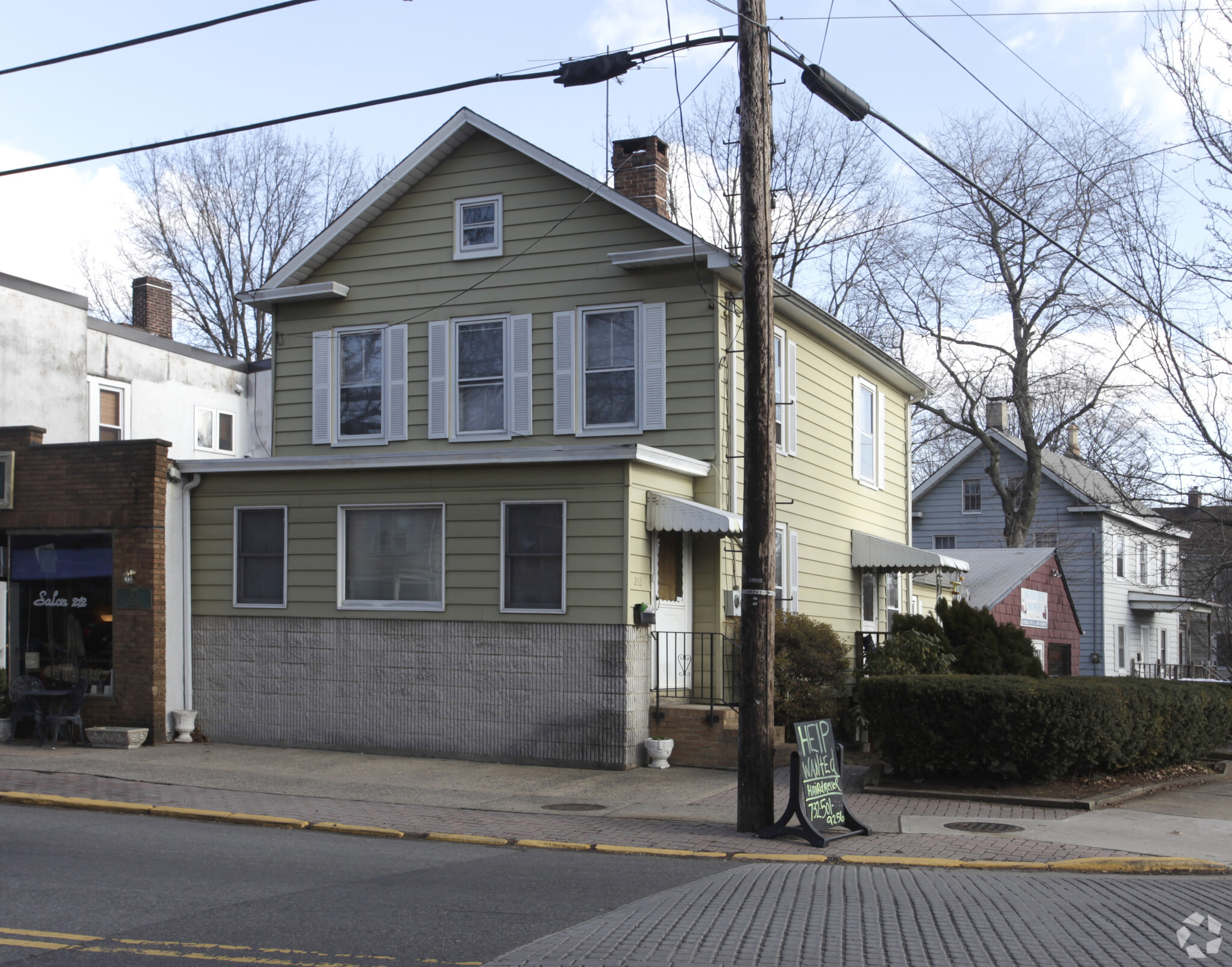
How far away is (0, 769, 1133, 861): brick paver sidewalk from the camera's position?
10339 millimetres

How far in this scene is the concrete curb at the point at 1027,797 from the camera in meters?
12.5

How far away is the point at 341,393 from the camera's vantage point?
63.6ft

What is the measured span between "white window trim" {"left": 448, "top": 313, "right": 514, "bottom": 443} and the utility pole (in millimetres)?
7186

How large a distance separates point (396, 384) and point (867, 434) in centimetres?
905

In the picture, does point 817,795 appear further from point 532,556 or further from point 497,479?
point 497,479

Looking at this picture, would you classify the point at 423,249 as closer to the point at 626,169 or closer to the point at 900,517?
the point at 626,169

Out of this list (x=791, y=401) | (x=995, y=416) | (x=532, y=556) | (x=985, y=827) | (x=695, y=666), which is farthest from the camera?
(x=995, y=416)

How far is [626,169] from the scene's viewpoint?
18.9 meters

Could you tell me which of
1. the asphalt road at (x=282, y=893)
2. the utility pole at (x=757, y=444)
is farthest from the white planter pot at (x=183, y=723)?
the utility pole at (x=757, y=444)

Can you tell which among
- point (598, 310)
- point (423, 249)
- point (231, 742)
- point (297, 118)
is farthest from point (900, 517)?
point (297, 118)

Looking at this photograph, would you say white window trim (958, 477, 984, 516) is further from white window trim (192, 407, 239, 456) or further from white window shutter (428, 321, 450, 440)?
white window shutter (428, 321, 450, 440)

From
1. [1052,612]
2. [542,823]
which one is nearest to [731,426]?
[542,823]

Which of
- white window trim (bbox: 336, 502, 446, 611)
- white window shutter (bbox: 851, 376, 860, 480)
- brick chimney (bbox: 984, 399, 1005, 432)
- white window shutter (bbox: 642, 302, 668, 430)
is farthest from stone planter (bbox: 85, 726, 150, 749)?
brick chimney (bbox: 984, 399, 1005, 432)

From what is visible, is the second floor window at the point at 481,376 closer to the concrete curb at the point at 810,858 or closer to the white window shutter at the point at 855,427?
the white window shutter at the point at 855,427
